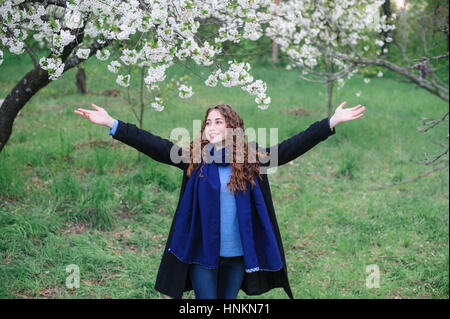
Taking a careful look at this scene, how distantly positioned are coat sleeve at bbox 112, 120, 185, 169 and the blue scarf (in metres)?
0.18

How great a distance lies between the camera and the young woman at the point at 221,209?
2578 millimetres

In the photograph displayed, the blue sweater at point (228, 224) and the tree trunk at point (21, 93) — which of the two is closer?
the blue sweater at point (228, 224)

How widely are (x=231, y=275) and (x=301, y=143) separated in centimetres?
89

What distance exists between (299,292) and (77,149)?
4.23 meters

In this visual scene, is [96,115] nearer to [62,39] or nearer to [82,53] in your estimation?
[62,39]

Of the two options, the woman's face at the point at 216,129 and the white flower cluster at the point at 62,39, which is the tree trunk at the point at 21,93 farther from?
the woman's face at the point at 216,129

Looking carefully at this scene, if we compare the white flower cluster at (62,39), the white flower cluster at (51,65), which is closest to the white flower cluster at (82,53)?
the white flower cluster at (51,65)

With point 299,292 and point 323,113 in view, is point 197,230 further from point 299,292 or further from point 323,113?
point 323,113

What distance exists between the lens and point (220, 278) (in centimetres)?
271

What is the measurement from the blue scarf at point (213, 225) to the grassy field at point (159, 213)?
1.55 metres

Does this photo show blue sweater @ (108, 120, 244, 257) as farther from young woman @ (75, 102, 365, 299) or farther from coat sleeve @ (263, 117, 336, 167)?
coat sleeve @ (263, 117, 336, 167)

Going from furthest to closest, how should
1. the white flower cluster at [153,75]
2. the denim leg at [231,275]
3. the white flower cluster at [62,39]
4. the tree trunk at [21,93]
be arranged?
the tree trunk at [21,93] < the white flower cluster at [153,75] < the white flower cluster at [62,39] < the denim leg at [231,275]
